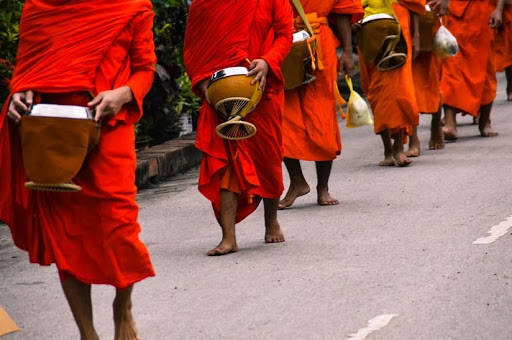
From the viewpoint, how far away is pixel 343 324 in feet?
18.9

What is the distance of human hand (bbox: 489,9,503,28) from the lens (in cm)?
1300

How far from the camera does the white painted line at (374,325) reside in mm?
5530

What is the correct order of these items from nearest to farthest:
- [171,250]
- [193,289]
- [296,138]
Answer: [193,289] → [171,250] → [296,138]

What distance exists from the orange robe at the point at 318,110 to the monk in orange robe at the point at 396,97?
1.85m

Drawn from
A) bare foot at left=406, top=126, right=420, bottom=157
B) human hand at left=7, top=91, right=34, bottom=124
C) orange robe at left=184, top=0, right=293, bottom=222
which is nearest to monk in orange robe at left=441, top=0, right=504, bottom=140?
bare foot at left=406, top=126, right=420, bottom=157

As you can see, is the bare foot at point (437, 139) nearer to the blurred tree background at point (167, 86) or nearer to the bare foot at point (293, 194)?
the blurred tree background at point (167, 86)

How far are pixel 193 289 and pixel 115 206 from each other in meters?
1.63

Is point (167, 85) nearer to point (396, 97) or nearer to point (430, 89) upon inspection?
point (396, 97)

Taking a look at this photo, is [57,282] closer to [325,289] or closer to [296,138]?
[325,289]

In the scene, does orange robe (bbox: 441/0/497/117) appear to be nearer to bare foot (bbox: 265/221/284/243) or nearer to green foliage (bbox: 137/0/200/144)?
green foliage (bbox: 137/0/200/144)

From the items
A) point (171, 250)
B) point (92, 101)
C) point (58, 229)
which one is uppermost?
point (92, 101)

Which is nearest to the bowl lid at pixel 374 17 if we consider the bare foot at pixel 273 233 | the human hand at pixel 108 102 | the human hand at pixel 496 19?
the human hand at pixel 496 19

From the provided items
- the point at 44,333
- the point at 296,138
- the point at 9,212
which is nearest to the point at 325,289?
the point at 44,333

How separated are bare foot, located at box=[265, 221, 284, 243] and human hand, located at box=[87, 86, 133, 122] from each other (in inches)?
112
